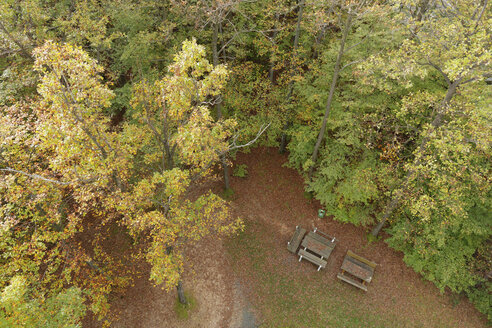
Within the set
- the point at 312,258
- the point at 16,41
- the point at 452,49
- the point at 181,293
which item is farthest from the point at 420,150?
the point at 16,41

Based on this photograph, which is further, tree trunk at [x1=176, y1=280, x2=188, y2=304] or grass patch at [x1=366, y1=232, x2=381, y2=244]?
grass patch at [x1=366, y1=232, x2=381, y2=244]

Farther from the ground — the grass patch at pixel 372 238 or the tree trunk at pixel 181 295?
the grass patch at pixel 372 238

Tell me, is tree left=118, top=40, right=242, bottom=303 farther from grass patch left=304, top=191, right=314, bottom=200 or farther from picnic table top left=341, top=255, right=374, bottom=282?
grass patch left=304, top=191, right=314, bottom=200

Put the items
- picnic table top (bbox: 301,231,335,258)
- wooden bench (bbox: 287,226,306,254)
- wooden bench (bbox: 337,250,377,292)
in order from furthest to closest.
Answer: wooden bench (bbox: 287,226,306,254) < picnic table top (bbox: 301,231,335,258) < wooden bench (bbox: 337,250,377,292)

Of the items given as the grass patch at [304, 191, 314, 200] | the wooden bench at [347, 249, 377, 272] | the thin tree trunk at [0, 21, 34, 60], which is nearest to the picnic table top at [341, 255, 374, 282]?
the wooden bench at [347, 249, 377, 272]

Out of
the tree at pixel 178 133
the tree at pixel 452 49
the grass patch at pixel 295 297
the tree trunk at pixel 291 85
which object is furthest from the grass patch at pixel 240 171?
the tree at pixel 452 49

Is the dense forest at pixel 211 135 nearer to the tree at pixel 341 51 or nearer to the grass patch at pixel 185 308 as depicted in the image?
the tree at pixel 341 51

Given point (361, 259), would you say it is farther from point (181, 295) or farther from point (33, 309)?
point (33, 309)
